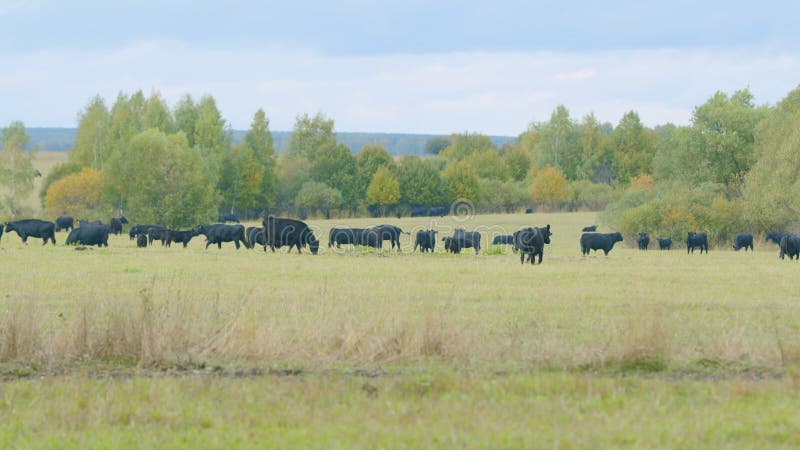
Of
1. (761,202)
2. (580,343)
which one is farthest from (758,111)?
(580,343)

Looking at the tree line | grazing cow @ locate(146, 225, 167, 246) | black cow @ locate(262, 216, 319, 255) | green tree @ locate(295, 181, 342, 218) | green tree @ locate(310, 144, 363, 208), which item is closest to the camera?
black cow @ locate(262, 216, 319, 255)

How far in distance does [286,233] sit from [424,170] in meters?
78.3

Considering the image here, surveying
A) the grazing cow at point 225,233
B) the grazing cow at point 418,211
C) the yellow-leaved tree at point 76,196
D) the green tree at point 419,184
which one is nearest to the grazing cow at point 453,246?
the grazing cow at point 225,233

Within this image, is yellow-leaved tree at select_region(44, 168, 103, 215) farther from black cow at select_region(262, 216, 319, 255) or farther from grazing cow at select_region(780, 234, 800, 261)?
grazing cow at select_region(780, 234, 800, 261)

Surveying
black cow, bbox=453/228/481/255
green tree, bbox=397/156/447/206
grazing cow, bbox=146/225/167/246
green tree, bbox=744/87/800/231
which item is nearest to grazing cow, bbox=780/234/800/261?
black cow, bbox=453/228/481/255

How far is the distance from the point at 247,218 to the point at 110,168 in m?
26.8

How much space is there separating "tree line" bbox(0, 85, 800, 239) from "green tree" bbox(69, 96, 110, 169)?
0.17 meters

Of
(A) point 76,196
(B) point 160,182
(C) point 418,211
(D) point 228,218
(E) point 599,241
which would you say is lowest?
(E) point 599,241

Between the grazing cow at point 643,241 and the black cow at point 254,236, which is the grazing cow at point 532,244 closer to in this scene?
the black cow at point 254,236

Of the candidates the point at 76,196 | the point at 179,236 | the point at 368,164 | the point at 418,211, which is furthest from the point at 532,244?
the point at 368,164

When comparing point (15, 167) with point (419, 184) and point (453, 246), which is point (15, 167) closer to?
point (419, 184)

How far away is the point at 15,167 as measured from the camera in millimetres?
93875

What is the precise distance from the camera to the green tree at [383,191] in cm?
11350

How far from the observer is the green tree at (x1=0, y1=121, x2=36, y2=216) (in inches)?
3622
